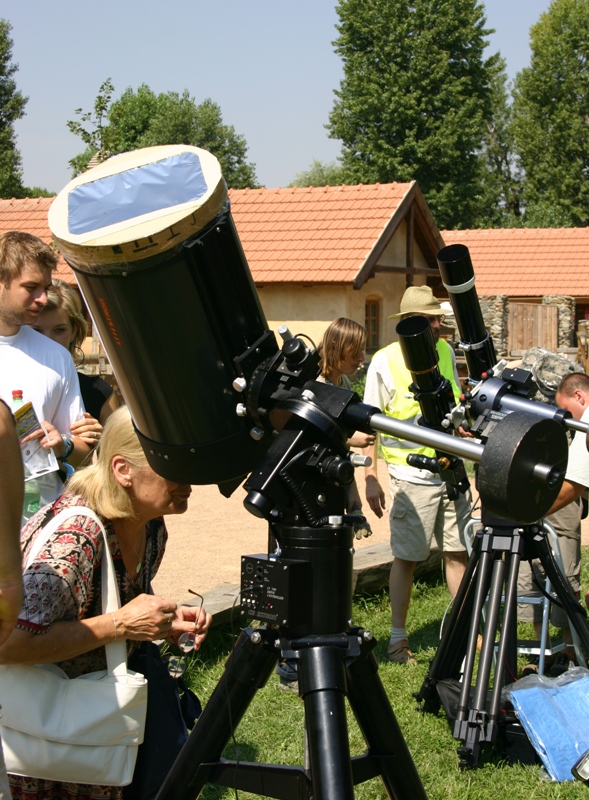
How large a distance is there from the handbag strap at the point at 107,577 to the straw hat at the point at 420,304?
3.19 meters

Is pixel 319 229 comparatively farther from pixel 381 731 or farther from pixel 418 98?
pixel 418 98

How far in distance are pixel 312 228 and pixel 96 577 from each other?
57.2ft

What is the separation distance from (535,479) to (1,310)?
2653mm

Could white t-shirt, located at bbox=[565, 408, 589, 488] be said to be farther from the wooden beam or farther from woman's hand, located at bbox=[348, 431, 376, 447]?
the wooden beam

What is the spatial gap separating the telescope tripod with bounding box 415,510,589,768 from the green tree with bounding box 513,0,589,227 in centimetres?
4358

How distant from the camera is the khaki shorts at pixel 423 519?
4.85 metres

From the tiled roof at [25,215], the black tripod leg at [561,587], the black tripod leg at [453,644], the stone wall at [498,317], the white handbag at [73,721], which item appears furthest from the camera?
the stone wall at [498,317]

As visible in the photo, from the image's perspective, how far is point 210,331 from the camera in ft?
6.30

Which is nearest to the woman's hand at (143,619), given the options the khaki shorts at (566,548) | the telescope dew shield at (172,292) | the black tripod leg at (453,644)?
the telescope dew shield at (172,292)

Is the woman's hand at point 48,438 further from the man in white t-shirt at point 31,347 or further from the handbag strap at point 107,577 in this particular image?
the handbag strap at point 107,577

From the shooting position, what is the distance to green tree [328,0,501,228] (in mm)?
41094

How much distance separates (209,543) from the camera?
773 centimetres

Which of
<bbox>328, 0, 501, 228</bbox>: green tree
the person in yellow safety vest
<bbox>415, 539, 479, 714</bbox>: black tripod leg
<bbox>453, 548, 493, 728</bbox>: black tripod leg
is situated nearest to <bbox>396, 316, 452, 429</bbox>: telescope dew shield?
<bbox>453, 548, 493, 728</bbox>: black tripod leg

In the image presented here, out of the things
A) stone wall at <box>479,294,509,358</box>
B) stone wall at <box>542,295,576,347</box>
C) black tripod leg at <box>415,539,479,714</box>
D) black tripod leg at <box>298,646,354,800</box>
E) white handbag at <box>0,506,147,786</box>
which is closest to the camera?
black tripod leg at <box>298,646,354,800</box>
